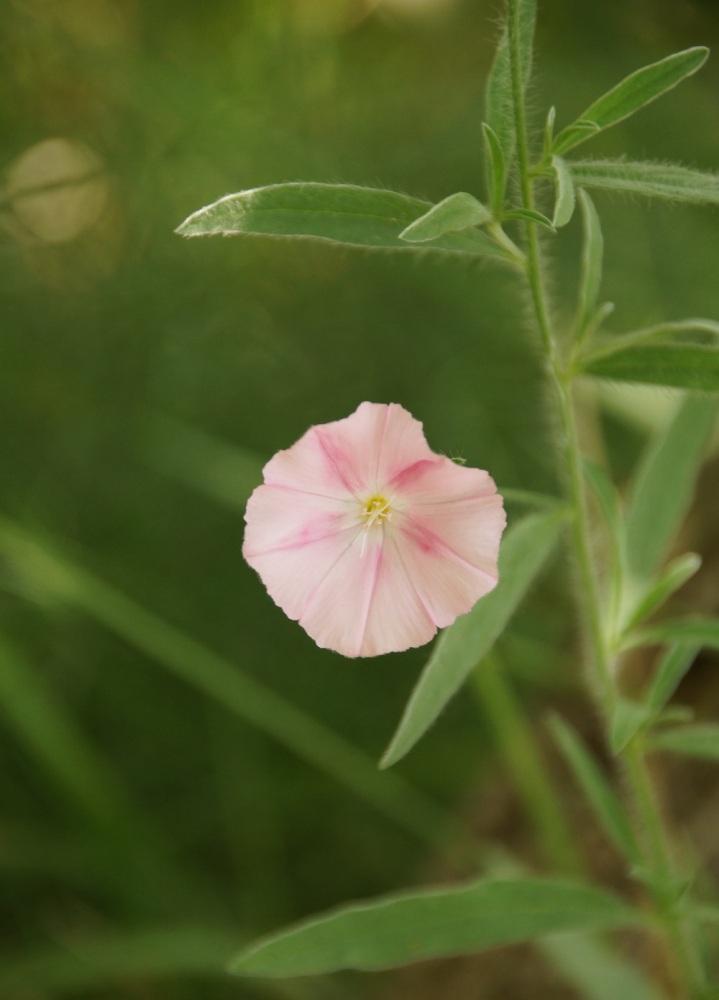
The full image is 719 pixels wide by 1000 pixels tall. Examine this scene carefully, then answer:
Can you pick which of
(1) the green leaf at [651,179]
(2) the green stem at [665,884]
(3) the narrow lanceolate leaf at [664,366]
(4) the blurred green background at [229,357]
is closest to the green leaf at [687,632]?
(2) the green stem at [665,884]

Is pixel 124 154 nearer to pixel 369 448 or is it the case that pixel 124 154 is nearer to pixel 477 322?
pixel 477 322

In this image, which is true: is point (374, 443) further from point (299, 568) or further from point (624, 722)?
point (624, 722)

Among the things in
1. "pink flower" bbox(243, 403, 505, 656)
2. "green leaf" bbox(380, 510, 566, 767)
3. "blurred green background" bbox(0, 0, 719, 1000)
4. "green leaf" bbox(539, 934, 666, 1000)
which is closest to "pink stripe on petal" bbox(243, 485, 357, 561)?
"pink flower" bbox(243, 403, 505, 656)

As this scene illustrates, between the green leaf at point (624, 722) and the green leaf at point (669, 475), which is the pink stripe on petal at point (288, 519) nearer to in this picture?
the green leaf at point (624, 722)

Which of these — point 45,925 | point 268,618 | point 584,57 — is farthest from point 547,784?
point 584,57

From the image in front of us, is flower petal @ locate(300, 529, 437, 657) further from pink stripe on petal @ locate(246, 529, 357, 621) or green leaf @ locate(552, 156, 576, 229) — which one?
green leaf @ locate(552, 156, 576, 229)

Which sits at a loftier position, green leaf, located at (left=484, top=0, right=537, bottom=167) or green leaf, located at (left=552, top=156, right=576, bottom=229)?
green leaf, located at (left=484, top=0, right=537, bottom=167)
